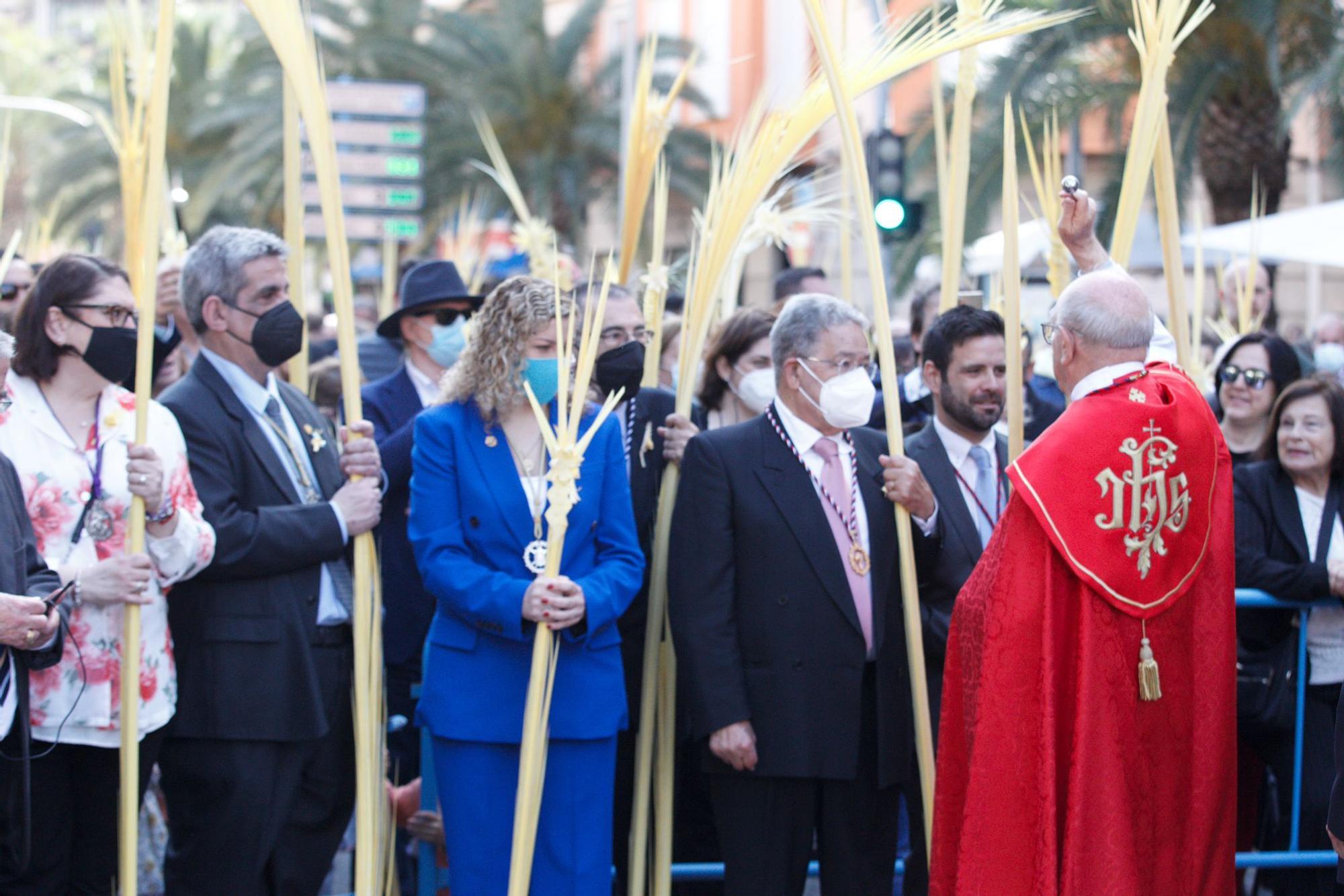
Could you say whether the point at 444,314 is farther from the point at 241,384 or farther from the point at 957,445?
the point at 957,445

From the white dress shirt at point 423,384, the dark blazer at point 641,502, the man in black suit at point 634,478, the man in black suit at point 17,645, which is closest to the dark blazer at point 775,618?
the man in black suit at point 634,478

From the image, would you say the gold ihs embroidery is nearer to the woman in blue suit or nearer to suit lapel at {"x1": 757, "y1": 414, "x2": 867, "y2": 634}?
suit lapel at {"x1": 757, "y1": 414, "x2": 867, "y2": 634}

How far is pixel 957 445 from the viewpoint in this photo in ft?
14.5

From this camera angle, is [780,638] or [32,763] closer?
[32,763]

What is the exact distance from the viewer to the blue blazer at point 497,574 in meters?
3.85

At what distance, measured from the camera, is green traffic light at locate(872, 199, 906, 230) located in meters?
9.38

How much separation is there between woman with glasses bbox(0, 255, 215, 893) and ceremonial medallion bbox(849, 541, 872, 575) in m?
1.60

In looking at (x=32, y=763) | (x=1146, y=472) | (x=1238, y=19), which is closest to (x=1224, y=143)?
(x=1238, y=19)

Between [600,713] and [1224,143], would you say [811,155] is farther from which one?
[1224,143]

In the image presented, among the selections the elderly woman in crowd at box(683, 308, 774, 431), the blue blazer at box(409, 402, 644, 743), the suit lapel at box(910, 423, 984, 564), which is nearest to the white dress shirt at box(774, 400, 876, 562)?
the suit lapel at box(910, 423, 984, 564)

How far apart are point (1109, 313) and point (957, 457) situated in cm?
89

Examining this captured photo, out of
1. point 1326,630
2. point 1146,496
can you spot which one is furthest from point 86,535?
point 1326,630

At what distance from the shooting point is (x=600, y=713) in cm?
391

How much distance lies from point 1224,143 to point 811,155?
33.4 feet
